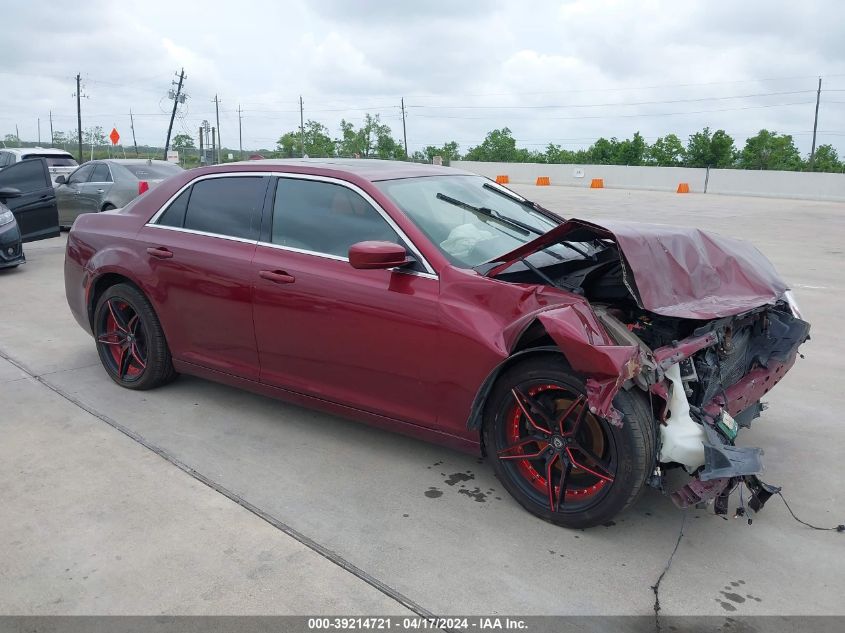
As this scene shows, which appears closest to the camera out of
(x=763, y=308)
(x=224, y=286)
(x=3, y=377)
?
(x=763, y=308)

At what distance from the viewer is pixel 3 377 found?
529 centimetres

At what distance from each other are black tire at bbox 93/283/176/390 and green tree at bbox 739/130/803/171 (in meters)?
58.7

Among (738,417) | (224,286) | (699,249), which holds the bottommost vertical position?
(738,417)

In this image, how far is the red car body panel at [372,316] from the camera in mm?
3197

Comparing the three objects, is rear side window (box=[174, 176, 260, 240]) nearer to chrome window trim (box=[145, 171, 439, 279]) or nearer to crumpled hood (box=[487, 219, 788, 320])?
chrome window trim (box=[145, 171, 439, 279])

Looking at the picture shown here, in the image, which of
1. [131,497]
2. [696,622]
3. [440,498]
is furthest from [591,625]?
[131,497]

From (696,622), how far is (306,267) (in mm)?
2500

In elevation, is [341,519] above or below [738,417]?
below

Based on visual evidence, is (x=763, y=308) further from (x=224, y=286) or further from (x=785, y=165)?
(x=785, y=165)

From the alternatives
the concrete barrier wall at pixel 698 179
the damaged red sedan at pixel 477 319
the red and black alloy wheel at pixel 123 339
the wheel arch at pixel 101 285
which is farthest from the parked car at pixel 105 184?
the concrete barrier wall at pixel 698 179

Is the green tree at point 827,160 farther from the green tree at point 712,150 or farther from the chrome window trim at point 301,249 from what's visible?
the chrome window trim at point 301,249

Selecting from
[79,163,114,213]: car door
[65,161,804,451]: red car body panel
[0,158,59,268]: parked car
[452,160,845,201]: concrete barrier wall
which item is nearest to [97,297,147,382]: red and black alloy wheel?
[65,161,804,451]: red car body panel

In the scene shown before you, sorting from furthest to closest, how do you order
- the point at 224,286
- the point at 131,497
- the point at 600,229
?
the point at 224,286 < the point at 131,497 < the point at 600,229

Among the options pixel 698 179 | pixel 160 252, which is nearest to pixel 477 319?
pixel 160 252
